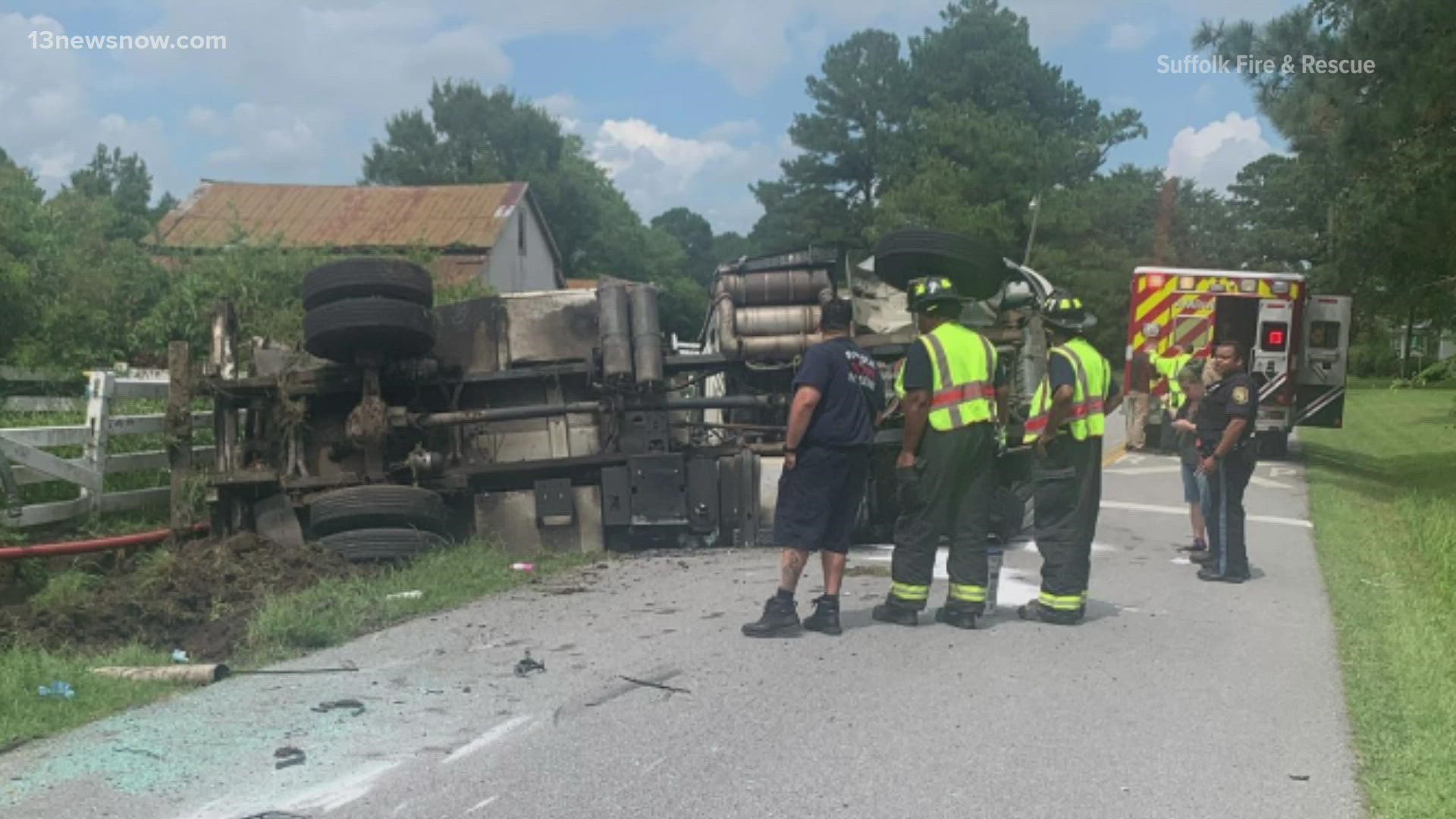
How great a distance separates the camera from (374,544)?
30.5 ft

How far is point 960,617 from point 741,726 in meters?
2.33

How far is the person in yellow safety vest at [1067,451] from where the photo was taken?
309 inches

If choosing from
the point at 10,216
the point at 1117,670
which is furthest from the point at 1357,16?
the point at 10,216

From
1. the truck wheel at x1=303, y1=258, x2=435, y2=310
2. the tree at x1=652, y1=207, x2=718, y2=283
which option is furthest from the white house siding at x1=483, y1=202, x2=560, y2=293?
the tree at x1=652, y1=207, x2=718, y2=283

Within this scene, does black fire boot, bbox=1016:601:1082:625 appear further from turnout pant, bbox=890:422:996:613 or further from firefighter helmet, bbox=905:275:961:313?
firefighter helmet, bbox=905:275:961:313

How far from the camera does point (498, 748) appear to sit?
527 cm

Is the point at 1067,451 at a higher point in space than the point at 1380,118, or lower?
lower

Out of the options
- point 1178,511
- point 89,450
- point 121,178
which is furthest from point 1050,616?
point 121,178

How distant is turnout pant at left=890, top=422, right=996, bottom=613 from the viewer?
755cm

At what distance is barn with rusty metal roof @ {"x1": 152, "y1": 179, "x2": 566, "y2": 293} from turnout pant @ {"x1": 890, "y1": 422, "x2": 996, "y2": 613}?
31.8m

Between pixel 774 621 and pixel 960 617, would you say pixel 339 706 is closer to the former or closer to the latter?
pixel 774 621

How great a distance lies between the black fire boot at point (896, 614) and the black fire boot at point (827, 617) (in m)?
0.37

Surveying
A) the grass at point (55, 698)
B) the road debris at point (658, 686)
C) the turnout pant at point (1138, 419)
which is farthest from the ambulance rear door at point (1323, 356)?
the grass at point (55, 698)

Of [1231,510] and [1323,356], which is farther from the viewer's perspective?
[1323,356]
